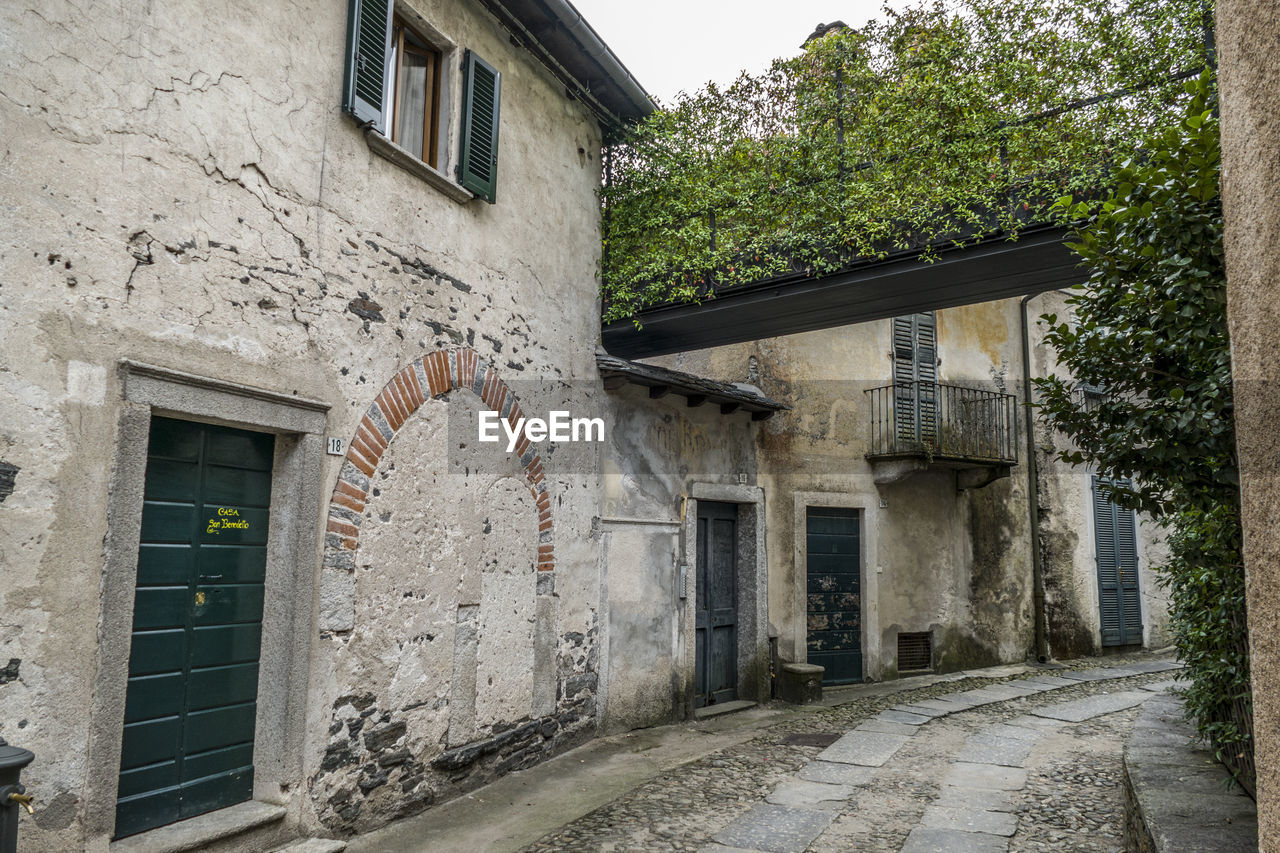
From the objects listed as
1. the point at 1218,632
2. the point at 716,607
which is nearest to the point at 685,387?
the point at 716,607

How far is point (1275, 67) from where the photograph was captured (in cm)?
203

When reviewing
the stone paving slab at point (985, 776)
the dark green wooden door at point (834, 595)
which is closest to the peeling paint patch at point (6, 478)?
the stone paving slab at point (985, 776)

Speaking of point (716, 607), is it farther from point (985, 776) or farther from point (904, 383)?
point (904, 383)

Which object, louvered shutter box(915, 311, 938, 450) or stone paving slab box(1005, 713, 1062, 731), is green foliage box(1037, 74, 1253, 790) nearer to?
stone paving slab box(1005, 713, 1062, 731)

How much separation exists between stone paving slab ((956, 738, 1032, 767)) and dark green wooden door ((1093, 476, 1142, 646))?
6.13m

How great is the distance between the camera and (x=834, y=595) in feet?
32.7

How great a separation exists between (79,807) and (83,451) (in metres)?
1.46

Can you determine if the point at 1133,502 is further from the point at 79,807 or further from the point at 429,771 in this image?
the point at 79,807

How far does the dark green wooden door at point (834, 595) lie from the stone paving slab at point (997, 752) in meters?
2.77

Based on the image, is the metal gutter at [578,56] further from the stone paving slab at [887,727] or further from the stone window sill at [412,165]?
the stone paving slab at [887,727]

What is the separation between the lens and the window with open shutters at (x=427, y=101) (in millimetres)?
4922

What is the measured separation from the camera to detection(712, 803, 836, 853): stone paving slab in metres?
4.66

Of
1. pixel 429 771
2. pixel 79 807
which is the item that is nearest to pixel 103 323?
pixel 79 807

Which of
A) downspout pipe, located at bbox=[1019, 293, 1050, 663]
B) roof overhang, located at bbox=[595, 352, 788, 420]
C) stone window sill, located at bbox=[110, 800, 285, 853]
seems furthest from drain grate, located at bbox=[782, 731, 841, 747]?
downspout pipe, located at bbox=[1019, 293, 1050, 663]
